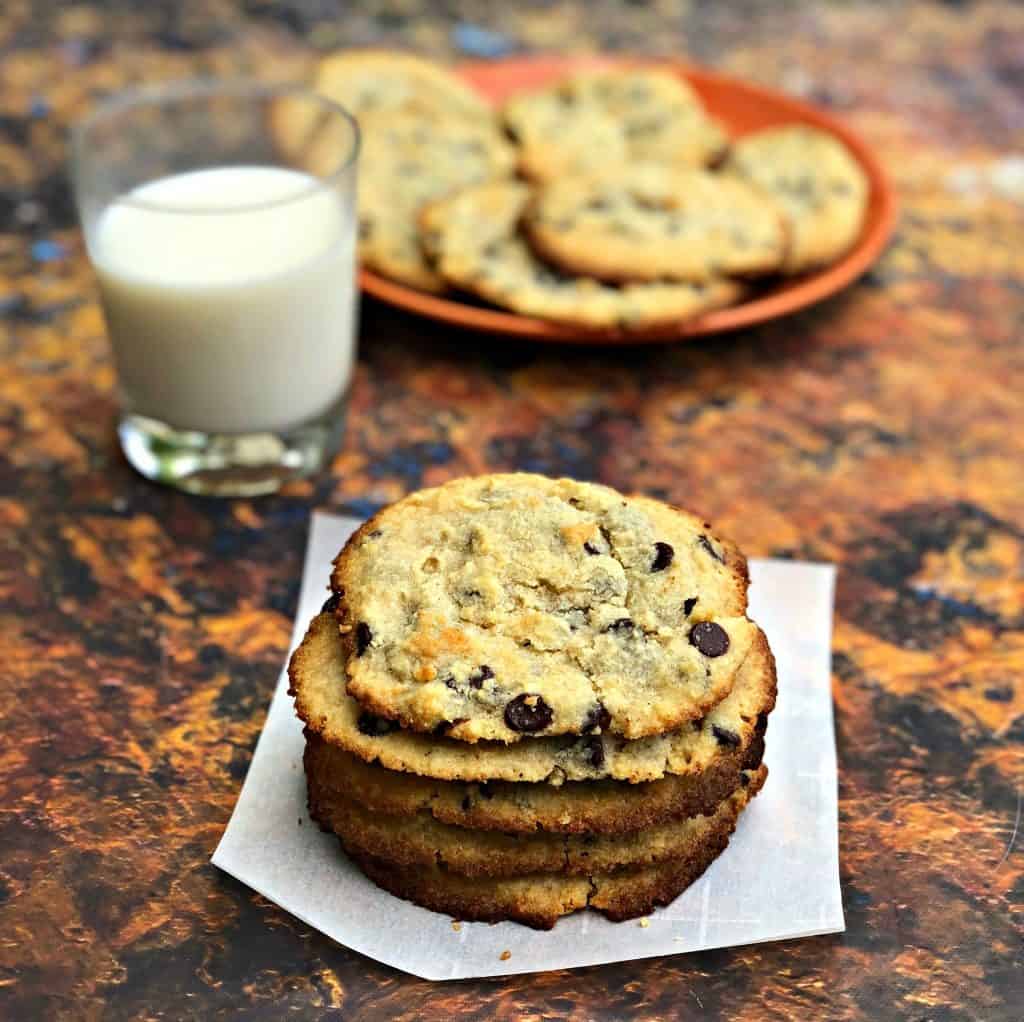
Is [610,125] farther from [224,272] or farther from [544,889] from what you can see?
[544,889]

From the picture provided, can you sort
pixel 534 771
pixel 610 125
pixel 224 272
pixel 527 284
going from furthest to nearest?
pixel 610 125, pixel 527 284, pixel 224 272, pixel 534 771

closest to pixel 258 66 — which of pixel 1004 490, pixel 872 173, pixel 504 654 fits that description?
pixel 872 173

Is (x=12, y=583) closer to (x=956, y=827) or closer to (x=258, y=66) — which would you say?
(x=956, y=827)

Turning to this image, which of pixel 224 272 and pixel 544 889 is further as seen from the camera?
pixel 224 272

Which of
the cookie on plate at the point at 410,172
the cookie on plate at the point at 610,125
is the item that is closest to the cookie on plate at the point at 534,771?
the cookie on plate at the point at 410,172

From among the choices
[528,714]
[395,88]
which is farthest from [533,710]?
[395,88]

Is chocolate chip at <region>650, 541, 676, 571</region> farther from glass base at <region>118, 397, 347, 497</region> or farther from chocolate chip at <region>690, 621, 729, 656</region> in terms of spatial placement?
glass base at <region>118, 397, 347, 497</region>

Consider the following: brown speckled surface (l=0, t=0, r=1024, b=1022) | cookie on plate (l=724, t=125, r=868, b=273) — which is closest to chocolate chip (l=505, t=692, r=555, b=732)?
brown speckled surface (l=0, t=0, r=1024, b=1022)
